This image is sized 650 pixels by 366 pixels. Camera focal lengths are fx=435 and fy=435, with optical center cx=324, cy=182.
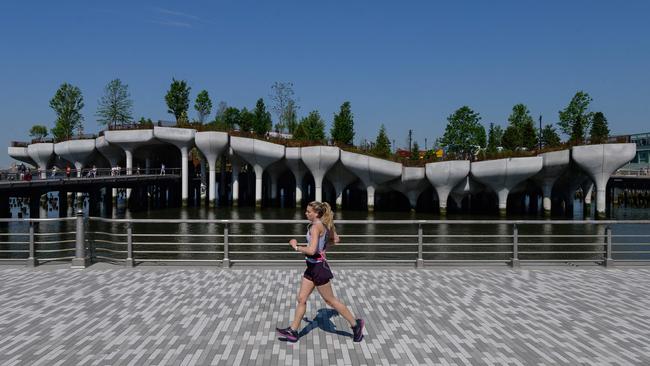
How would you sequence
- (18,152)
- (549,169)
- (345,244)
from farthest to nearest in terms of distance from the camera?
(18,152), (549,169), (345,244)

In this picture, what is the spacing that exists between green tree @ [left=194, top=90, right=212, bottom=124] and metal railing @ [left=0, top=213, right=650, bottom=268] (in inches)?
1796

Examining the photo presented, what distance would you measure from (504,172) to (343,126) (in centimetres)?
2716

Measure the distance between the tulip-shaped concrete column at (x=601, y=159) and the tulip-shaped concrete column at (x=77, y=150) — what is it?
57402 millimetres

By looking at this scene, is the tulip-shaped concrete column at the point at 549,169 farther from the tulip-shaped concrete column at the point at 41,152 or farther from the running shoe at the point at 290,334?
the tulip-shaped concrete column at the point at 41,152

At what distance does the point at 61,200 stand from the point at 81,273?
125 feet

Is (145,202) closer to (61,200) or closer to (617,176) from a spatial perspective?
(61,200)

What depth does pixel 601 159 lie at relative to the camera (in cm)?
3925

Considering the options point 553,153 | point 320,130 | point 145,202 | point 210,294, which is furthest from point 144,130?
point 210,294

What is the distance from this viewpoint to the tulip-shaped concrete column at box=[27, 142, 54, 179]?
62344mm

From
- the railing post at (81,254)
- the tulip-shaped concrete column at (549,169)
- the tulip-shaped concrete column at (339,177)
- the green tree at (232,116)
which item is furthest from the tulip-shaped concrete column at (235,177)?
the railing post at (81,254)

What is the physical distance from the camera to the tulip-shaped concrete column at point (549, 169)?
134ft

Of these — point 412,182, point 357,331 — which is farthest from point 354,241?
point 412,182

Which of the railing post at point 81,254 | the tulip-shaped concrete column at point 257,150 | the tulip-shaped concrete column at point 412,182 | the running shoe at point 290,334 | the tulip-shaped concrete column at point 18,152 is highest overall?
the tulip-shaped concrete column at point 18,152

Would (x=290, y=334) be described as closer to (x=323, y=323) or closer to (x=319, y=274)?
(x=319, y=274)
